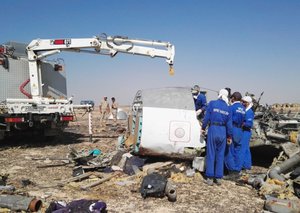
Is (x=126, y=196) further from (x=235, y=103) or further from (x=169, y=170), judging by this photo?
(x=235, y=103)

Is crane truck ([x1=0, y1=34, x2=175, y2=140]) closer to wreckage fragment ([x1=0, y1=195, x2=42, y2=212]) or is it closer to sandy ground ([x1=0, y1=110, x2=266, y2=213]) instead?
sandy ground ([x1=0, y1=110, x2=266, y2=213])

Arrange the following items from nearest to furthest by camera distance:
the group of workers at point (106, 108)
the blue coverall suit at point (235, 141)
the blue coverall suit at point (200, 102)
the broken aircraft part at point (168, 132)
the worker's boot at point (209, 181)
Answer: the worker's boot at point (209, 181) < the blue coverall suit at point (235, 141) < the broken aircraft part at point (168, 132) < the blue coverall suit at point (200, 102) < the group of workers at point (106, 108)

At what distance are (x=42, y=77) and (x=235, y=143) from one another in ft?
23.9

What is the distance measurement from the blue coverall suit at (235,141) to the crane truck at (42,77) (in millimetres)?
3754

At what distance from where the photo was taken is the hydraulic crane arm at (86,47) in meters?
9.95

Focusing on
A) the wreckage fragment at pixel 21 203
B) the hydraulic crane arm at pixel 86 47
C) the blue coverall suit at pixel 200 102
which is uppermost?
the hydraulic crane arm at pixel 86 47

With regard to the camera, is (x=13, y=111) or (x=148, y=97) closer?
(x=148, y=97)

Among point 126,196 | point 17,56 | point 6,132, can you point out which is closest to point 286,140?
point 126,196

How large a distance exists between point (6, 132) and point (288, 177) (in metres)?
8.24

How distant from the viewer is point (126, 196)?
196 inches

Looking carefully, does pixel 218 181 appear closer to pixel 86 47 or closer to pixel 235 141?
pixel 235 141

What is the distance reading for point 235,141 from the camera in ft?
20.4

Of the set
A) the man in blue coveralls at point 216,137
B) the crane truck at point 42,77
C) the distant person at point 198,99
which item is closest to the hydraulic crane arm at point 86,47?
the crane truck at point 42,77

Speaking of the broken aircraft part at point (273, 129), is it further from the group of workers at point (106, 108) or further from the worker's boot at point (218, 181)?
the group of workers at point (106, 108)
